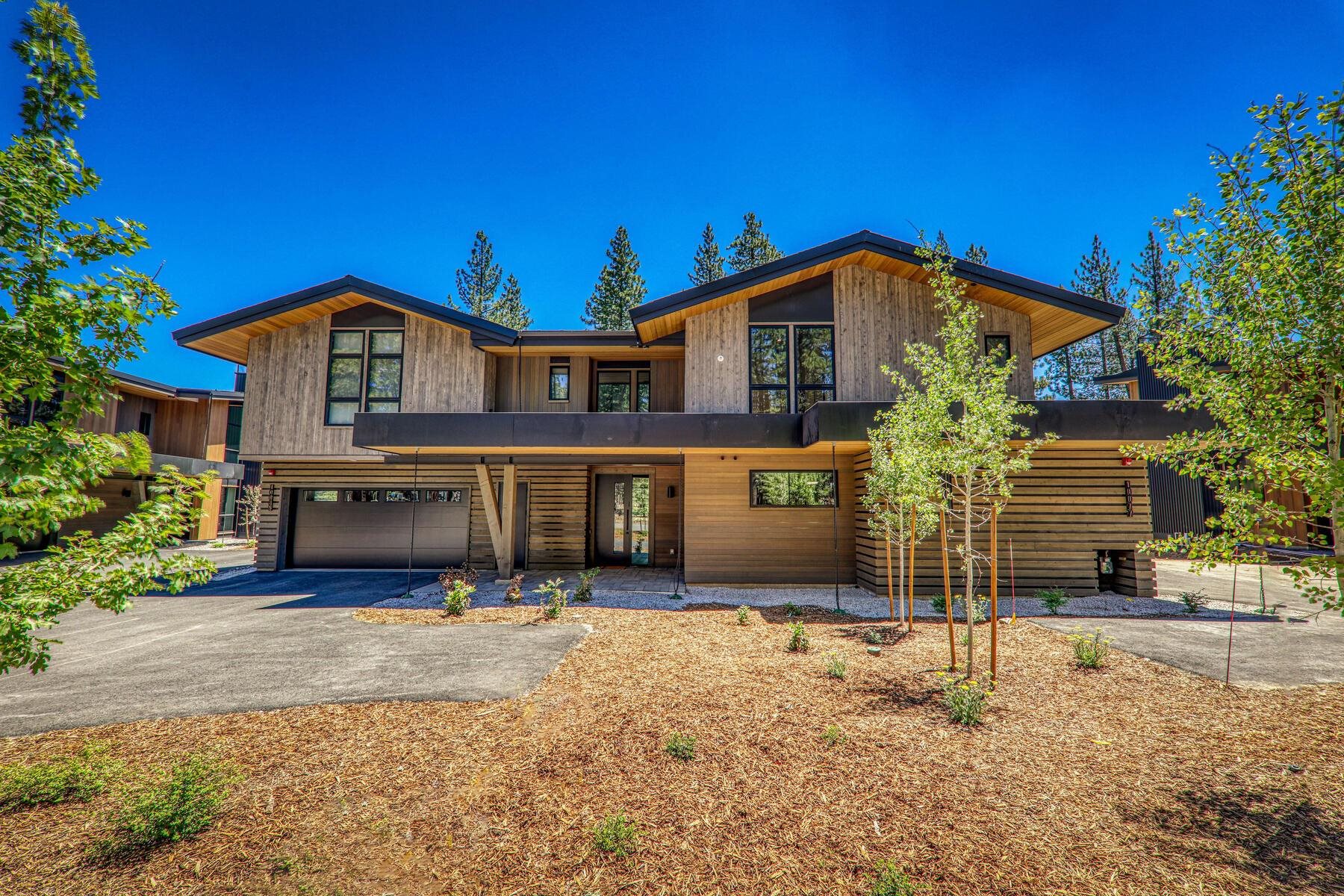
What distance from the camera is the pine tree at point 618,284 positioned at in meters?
29.8

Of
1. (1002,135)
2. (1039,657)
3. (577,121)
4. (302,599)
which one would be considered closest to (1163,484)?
(1002,135)

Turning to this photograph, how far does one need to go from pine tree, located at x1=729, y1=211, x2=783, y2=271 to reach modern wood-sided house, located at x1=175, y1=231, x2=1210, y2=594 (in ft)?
56.0

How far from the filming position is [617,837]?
273 cm

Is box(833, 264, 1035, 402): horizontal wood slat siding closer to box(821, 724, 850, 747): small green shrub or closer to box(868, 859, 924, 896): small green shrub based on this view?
box(821, 724, 850, 747): small green shrub

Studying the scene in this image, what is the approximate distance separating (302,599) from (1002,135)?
52.2ft

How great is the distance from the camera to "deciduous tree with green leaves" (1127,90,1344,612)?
3.19 m

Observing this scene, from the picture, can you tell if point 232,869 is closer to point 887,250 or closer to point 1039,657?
point 1039,657

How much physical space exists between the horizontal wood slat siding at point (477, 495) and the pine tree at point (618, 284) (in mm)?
17955

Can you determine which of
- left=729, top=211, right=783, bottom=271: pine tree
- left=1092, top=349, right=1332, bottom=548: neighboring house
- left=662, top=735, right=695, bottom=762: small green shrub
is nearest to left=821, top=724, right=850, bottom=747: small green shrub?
left=662, top=735, right=695, bottom=762: small green shrub

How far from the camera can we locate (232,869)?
101 inches

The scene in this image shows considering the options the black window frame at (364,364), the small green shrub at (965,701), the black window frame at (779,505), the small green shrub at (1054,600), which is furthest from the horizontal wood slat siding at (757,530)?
the black window frame at (364,364)

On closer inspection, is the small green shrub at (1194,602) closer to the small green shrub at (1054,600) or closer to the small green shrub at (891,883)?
the small green shrub at (1054,600)

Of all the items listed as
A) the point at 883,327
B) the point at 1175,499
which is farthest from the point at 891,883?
the point at 1175,499

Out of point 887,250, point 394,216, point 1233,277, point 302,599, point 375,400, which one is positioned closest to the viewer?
point 1233,277
